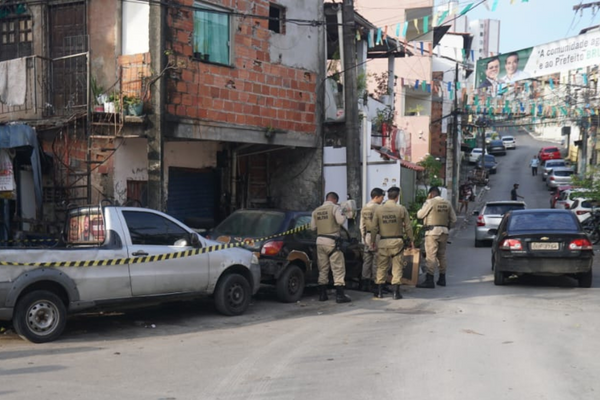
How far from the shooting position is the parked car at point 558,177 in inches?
1601

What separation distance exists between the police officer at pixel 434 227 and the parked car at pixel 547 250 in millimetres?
1064

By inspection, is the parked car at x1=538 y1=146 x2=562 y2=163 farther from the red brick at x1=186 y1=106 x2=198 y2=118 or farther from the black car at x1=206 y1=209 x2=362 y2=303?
the black car at x1=206 y1=209 x2=362 y2=303

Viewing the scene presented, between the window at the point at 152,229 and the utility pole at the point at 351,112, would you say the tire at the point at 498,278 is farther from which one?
the window at the point at 152,229

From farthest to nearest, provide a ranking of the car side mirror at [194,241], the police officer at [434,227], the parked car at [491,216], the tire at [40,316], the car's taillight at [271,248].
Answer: the parked car at [491,216] < the police officer at [434,227] < the car's taillight at [271,248] < the car side mirror at [194,241] < the tire at [40,316]

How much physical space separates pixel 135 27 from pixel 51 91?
2.62 meters

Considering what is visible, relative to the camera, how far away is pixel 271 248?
1015 centimetres

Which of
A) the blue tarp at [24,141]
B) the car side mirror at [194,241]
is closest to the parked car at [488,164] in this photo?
the blue tarp at [24,141]

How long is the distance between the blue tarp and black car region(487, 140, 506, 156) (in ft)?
192

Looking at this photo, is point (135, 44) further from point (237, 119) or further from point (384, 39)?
point (384, 39)

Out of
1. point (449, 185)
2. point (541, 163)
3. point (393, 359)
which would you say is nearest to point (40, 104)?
point (393, 359)

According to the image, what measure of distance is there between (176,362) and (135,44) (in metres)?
8.20

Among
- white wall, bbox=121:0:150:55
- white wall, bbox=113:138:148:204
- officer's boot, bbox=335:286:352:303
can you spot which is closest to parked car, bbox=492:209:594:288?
officer's boot, bbox=335:286:352:303

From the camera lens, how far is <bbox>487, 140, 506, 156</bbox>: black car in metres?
64.1

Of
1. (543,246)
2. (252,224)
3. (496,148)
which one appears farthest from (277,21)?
(496,148)
